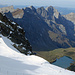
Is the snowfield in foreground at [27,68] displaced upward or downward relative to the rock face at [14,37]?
upward

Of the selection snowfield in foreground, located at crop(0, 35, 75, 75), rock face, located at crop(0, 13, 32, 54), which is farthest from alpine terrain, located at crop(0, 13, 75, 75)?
rock face, located at crop(0, 13, 32, 54)

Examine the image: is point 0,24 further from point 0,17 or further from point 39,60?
point 39,60

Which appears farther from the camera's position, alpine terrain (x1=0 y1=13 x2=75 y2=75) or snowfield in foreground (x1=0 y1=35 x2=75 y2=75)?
alpine terrain (x1=0 y1=13 x2=75 y2=75)

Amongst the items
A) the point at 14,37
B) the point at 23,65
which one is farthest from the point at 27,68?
the point at 14,37

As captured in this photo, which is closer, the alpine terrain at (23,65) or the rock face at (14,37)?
the alpine terrain at (23,65)

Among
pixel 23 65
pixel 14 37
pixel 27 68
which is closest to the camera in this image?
pixel 27 68

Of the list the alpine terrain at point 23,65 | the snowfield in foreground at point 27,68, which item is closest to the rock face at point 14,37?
the alpine terrain at point 23,65

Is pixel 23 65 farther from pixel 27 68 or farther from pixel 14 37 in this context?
pixel 14 37

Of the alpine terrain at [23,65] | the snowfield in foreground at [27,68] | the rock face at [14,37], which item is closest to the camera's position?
the snowfield in foreground at [27,68]

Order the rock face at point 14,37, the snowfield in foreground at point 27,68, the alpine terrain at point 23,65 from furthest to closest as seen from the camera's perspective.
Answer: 1. the rock face at point 14,37
2. the alpine terrain at point 23,65
3. the snowfield in foreground at point 27,68

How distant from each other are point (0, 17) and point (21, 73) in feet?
166

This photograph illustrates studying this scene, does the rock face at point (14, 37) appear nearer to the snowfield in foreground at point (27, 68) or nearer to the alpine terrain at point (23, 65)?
the alpine terrain at point (23, 65)

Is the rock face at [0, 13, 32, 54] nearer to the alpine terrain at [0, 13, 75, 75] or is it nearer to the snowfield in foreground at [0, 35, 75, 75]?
the alpine terrain at [0, 13, 75, 75]

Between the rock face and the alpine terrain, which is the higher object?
the alpine terrain
